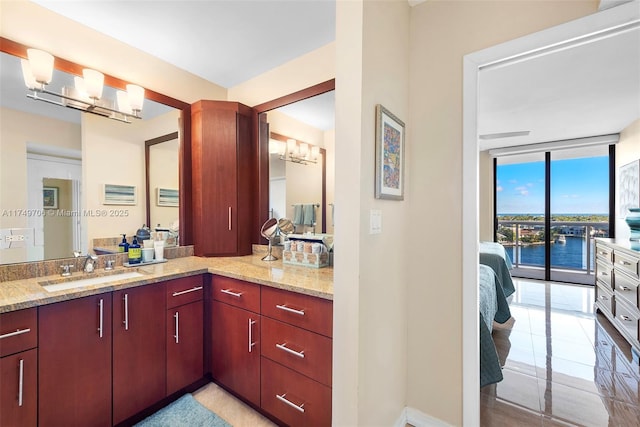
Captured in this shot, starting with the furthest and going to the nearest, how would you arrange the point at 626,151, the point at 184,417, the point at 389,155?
the point at 626,151, the point at 184,417, the point at 389,155

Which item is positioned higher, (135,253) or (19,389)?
(135,253)

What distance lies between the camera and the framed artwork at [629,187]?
3621 mm

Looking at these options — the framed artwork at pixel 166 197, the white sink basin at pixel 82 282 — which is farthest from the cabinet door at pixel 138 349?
the framed artwork at pixel 166 197

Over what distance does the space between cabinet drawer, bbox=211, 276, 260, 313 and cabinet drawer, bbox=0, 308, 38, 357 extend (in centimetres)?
91

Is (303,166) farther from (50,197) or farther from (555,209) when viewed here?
(555,209)

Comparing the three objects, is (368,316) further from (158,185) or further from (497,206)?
(497,206)

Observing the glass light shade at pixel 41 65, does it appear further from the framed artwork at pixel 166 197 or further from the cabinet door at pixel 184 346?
the cabinet door at pixel 184 346

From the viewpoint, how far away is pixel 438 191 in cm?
160

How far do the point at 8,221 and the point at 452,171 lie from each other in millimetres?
2650

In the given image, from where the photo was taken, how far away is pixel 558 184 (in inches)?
204

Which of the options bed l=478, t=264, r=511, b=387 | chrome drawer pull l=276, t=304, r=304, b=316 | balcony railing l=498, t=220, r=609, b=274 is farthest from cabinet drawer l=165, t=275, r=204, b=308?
balcony railing l=498, t=220, r=609, b=274

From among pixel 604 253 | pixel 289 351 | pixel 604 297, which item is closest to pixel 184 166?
pixel 289 351

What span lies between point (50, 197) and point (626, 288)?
482 centimetres

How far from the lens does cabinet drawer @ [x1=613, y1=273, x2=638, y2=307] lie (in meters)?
2.46
